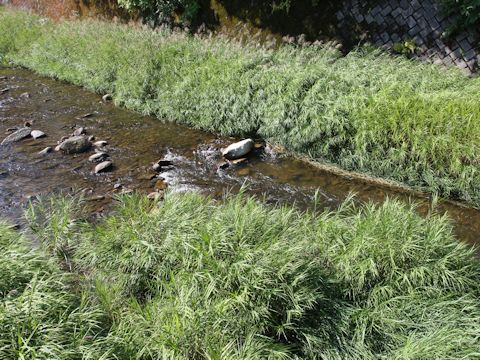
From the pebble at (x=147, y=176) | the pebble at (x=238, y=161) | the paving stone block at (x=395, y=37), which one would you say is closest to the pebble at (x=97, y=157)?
the pebble at (x=147, y=176)

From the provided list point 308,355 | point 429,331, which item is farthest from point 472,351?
point 308,355

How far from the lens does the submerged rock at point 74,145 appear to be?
794 centimetres

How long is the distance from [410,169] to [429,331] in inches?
140

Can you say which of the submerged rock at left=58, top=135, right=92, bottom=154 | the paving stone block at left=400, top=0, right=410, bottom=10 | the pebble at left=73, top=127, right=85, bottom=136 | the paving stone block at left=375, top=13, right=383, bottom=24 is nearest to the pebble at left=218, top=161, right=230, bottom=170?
the submerged rock at left=58, top=135, right=92, bottom=154

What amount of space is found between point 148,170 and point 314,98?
3306 mm

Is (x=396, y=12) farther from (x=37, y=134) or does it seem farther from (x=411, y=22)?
(x=37, y=134)

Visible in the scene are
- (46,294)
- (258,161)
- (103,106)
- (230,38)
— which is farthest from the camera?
(230,38)

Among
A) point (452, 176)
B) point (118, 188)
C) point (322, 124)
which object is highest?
point (322, 124)

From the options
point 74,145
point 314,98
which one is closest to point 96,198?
point 74,145

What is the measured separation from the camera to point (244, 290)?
3404mm

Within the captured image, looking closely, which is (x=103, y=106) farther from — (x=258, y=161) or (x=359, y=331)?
(x=359, y=331)

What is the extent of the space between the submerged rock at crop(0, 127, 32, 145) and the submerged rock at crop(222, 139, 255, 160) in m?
4.40

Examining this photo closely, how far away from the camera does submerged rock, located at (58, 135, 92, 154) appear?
7.94 m

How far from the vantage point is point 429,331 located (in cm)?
338
